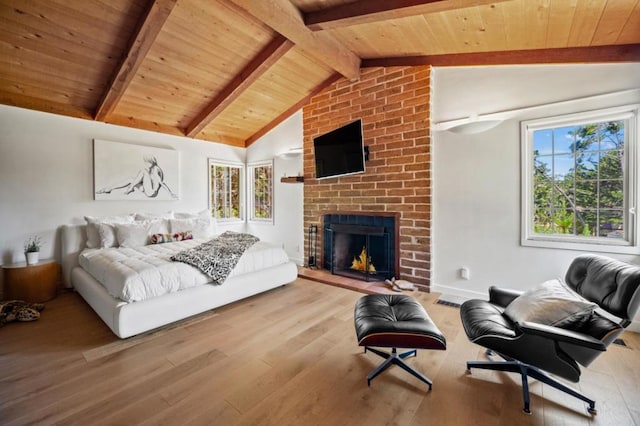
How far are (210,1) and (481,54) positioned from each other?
280 cm

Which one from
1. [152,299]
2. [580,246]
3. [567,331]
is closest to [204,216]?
[152,299]

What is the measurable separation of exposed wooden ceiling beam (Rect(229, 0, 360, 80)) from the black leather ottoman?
264 centimetres

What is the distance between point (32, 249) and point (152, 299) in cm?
218

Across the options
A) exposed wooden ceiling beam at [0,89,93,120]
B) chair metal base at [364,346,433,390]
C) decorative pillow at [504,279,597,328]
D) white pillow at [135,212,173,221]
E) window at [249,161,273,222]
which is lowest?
chair metal base at [364,346,433,390]

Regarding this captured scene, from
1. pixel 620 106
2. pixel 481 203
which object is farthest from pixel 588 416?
pixel 620 106

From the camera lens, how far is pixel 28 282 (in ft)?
10.5

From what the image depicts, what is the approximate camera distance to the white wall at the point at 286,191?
16.4ft

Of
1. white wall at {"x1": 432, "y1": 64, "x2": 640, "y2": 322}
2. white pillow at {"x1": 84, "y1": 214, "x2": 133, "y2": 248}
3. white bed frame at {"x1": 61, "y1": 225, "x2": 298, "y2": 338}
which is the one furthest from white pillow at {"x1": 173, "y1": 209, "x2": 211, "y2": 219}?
white wall at {"x1": 432, "y1": 64, "x2": 640, "y2": 322}

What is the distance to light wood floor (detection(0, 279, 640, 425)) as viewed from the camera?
1.57 meters

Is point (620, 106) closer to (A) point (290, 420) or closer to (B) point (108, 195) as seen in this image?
(A) point (290, 420)

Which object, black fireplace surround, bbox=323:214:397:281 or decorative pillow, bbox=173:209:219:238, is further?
decorative pillow, bbox=173:209:219:238

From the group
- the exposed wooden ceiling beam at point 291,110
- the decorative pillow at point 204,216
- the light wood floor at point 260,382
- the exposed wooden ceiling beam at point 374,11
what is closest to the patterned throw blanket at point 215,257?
the light wood floor at point 260,382

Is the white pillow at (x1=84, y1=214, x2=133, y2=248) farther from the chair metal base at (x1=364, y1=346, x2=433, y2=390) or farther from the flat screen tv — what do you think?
the chair metal base at (x1=364, y1=346, x2=433, y2=390)

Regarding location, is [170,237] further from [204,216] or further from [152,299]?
[152,299]
